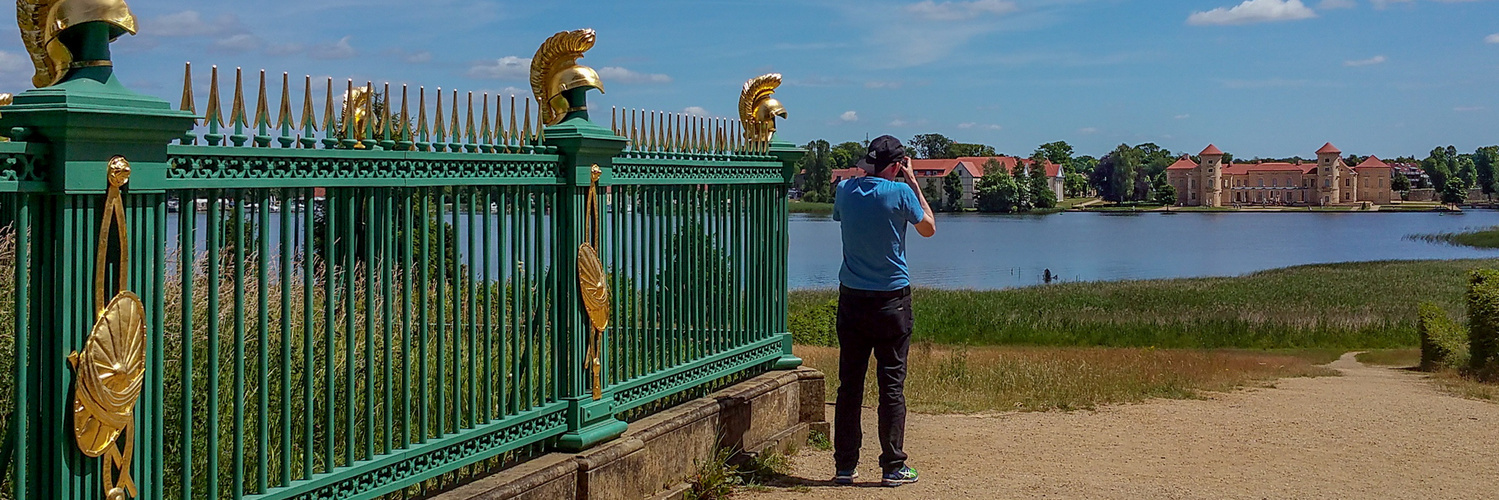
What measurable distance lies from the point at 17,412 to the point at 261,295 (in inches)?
31.2

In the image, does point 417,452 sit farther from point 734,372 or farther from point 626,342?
point 734,372

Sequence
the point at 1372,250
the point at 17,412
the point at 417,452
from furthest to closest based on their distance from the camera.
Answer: the point at 1372,250 → the point at 417,452 → the point at 17,412

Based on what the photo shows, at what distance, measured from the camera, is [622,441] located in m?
6.12

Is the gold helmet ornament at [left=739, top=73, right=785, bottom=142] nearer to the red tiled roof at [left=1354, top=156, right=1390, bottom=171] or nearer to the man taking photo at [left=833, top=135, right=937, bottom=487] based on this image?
the man taking photo at [left=833, top=135, right=937, bottom=487]

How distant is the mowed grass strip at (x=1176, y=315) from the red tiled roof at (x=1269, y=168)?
150 m

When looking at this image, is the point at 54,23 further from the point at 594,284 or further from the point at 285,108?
the point at 594,284

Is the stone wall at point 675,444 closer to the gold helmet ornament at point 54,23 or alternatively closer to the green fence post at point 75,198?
the green fence post at point 75,198

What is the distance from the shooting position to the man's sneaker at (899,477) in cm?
690

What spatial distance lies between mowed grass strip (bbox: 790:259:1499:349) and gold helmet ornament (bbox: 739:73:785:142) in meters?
13.8

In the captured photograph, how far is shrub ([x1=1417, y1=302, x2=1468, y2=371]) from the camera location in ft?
50.4

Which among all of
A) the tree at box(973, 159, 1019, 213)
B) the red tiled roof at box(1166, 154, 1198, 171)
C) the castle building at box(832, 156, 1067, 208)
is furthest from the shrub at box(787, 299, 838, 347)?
the red tiled roof at box(1166, 154, 1198, 171)

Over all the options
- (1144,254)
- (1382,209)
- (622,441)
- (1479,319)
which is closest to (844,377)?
(622,441)

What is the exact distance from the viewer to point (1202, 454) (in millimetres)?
8125

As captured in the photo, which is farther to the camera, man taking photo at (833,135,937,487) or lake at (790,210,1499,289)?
lake at (790,210,1499,289)
